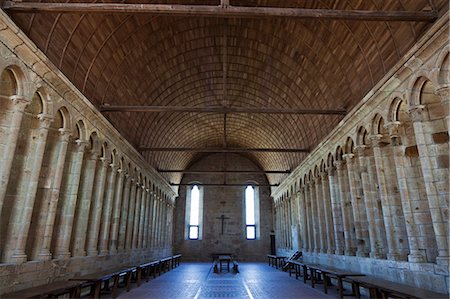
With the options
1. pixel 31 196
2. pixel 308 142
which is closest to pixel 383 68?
pixel 308 142

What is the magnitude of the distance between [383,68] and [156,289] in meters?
11.2

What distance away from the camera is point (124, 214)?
1642 cm

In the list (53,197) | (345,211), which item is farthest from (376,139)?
(53,197)

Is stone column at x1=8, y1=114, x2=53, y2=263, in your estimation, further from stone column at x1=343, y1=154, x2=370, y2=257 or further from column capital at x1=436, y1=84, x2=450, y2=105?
stone column at x1=343, y1=154, x2=370, y2=257

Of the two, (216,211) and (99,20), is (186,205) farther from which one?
(99,20)

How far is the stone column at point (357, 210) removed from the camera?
11.7 metres

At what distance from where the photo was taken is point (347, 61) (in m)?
11.9

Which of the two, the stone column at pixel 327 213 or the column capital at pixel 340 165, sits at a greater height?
the column capital at pixel 340 165

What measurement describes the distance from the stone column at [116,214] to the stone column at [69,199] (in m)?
4.07

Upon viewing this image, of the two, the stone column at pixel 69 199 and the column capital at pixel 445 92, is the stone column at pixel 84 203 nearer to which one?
the stone column at pixel 69 199

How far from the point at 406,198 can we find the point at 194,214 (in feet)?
85.3

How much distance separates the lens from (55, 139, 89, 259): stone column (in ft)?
32.6

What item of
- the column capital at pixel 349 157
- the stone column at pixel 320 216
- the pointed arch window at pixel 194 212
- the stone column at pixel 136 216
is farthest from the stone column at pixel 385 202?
the pointed arch window at pixel 194 212

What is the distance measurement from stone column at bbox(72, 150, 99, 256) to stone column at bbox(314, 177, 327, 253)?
38.0 ft
